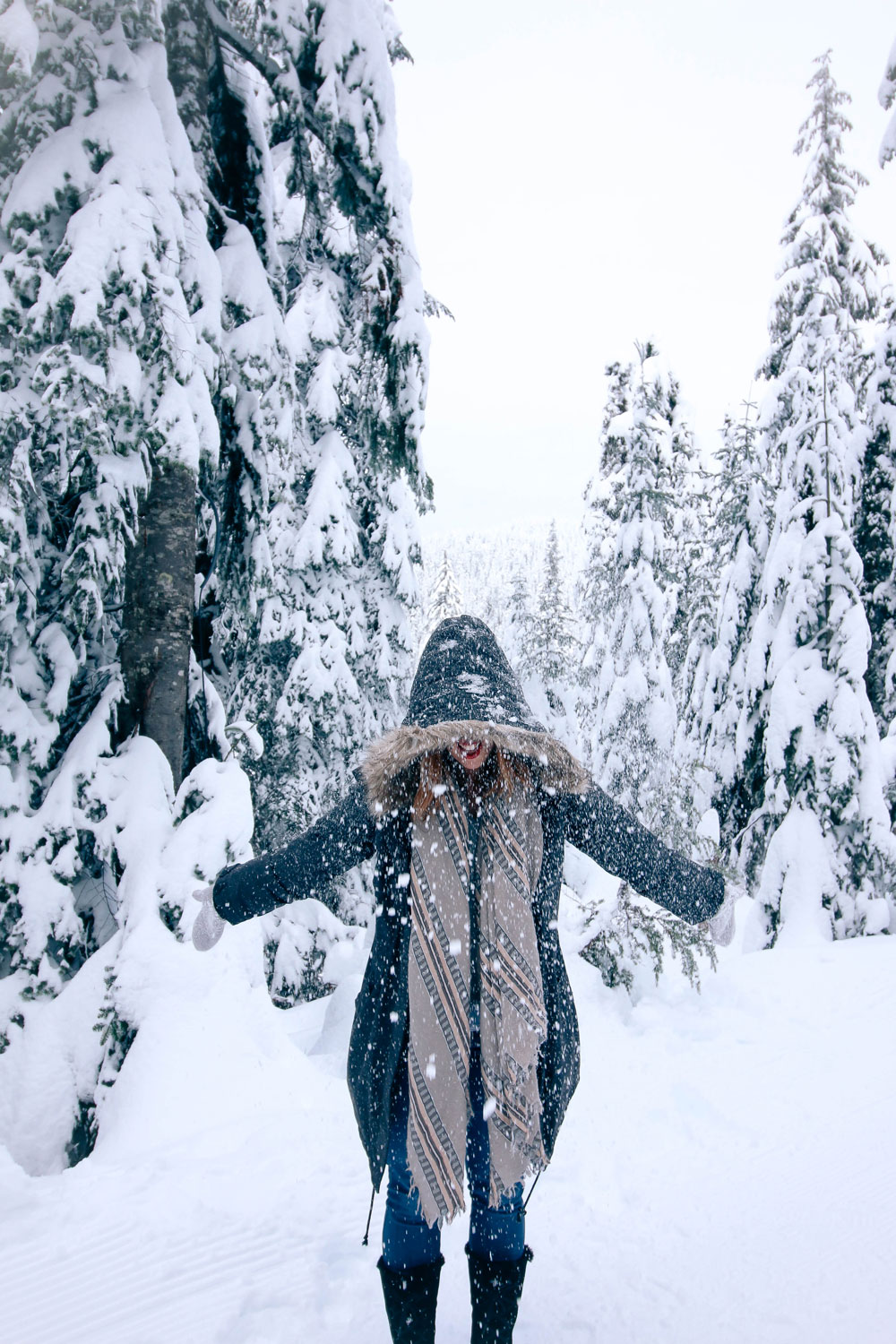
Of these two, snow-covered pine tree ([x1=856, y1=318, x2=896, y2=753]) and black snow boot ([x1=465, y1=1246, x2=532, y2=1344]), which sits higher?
snow-covered pine tree ([x1=856, y1=318, x2=896, y2=753])

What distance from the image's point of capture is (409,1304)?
2016 millimetres

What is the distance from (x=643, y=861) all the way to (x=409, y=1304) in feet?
4.66

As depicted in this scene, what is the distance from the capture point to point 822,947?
6.83 metres

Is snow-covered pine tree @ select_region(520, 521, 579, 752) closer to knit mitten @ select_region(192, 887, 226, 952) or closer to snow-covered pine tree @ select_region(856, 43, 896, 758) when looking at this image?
snow-covered pine tree @ select_region(856, 43, 896, 758)

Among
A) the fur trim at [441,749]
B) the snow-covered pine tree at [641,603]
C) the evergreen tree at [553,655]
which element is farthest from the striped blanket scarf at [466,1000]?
the evergreen tree at [553,655]

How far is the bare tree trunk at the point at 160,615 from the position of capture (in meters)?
4.02

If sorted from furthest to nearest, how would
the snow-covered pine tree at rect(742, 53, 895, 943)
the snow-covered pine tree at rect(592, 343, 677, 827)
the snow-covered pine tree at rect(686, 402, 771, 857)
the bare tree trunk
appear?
the snow-covered pine tree at rect(592, 343, 677, 827) → the snow-covered pine tree at rect(686, 402, 771, 857) → the snow-covered pine tree at rect(742, 53, 895, 943) → the bare tree trunk

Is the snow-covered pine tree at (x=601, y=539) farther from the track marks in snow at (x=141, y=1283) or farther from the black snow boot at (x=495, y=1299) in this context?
the black snow boot at (x=495, y=1299)

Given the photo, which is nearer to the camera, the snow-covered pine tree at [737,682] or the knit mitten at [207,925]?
the knit mitten at [207,925]

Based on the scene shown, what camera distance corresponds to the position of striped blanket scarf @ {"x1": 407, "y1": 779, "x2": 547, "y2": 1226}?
205 centimetres

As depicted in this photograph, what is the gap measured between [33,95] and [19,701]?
2963 mm

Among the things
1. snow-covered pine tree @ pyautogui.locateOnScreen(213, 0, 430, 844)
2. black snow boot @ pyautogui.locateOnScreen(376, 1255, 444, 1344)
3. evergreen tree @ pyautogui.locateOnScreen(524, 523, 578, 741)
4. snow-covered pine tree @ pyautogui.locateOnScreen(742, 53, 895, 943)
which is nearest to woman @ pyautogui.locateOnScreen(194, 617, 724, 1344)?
black snow boot @ pyautogui.locateOnScreen(376, 1255, 444, 1344)

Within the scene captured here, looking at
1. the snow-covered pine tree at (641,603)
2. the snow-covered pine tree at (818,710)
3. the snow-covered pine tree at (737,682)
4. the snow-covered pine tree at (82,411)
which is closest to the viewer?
the snow-covered pine tree at (82,411)

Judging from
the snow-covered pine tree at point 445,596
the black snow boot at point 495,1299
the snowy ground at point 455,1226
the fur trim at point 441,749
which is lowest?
the snowy ground at point 455,1226
